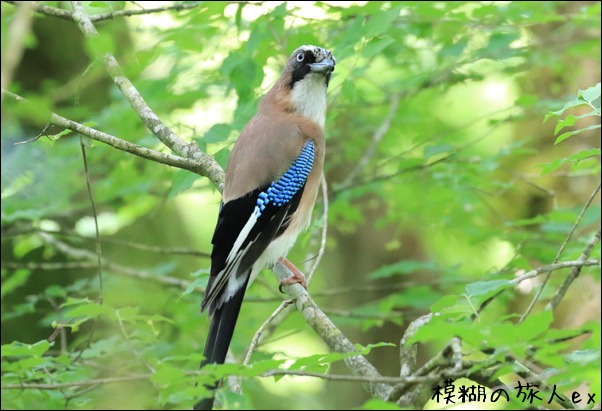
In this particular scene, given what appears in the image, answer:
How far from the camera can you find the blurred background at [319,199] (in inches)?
185

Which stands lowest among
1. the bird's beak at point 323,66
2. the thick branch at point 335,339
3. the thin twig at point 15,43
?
the thick branch at point 335,339

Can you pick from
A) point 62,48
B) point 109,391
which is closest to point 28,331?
point 109,391

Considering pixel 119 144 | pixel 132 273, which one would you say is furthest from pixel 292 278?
pixel 132 273

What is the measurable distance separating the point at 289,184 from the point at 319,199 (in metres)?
1.59

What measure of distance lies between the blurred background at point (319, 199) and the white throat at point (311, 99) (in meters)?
0.16

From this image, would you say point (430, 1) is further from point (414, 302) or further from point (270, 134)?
point (414, 302)

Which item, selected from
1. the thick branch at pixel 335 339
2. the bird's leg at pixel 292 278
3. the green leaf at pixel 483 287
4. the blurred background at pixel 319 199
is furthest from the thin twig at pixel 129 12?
the green leaf at pixel 483 287

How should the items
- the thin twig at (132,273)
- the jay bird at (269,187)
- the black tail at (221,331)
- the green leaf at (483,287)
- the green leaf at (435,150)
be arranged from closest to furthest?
the green leaf at (483,287)
the black tail at (221,331)
the jay bird at (269,187)
the green leaf at (435,150)
the thin twig at (132,273)

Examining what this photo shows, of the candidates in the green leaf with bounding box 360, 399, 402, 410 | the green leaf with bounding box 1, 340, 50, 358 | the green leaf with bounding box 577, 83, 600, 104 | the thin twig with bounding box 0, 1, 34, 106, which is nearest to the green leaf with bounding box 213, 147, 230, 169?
the green leaf with bounding box 1, 340, 50, 358

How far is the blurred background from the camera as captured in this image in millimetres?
4707

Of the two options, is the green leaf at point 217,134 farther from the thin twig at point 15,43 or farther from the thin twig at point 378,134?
the thin twig at point 15,43

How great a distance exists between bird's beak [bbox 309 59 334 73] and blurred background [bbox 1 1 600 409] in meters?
0.09

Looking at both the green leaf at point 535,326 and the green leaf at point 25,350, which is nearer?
the green leaf at point 535,326

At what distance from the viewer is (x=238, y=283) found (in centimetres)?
406
